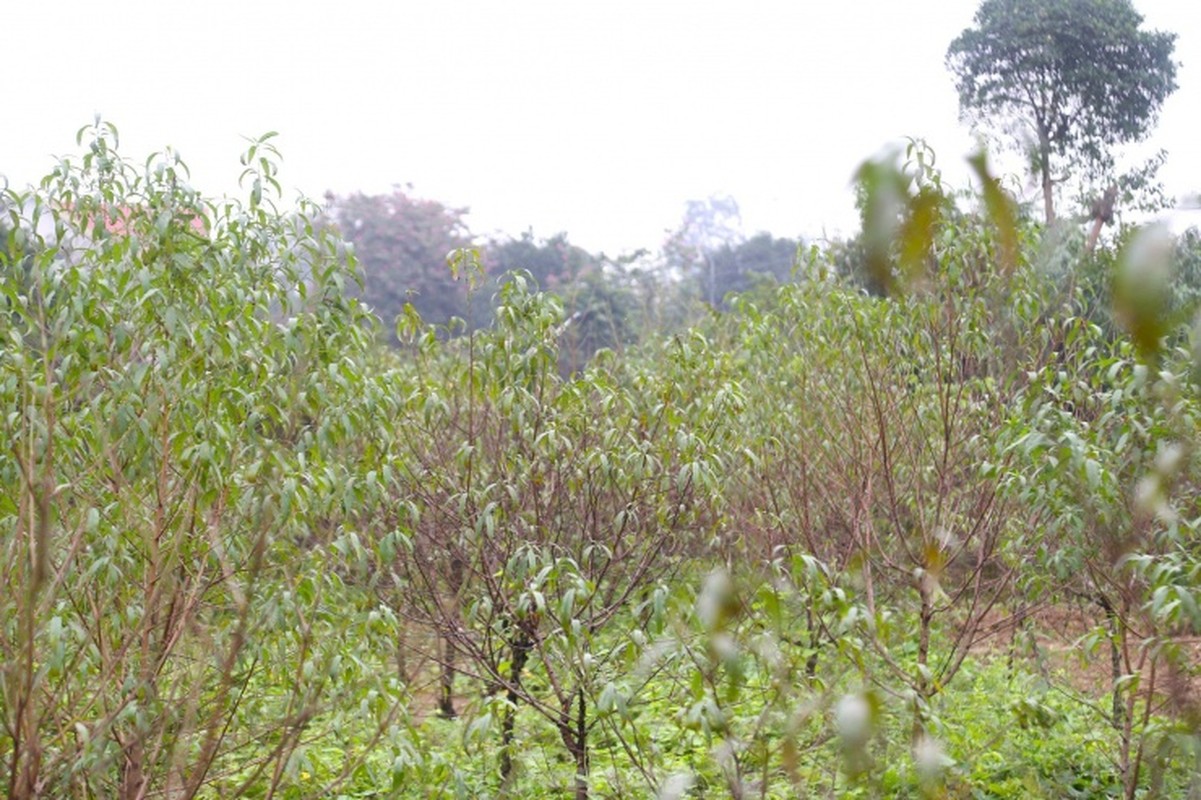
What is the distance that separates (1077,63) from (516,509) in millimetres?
9473

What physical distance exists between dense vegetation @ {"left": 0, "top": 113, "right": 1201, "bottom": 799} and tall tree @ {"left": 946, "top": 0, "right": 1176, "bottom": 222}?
6.87 m

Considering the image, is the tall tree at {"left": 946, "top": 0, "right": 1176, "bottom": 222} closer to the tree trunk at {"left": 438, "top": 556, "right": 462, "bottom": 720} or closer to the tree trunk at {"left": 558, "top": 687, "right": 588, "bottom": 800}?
the tree trunk at {"left": 438, "top": 556, "right": 462, "bottom": 720}

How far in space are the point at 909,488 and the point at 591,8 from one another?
9.64 feet

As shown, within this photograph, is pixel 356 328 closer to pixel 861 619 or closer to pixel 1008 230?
pixel 861 619

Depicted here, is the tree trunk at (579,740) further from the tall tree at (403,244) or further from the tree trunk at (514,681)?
the tall tree at (403,244)

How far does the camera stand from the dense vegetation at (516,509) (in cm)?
239

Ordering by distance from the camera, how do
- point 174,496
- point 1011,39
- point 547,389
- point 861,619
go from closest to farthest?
point 861,619
point 174,496
point 547,389
point 1011,39

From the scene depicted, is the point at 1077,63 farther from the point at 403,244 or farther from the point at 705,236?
the point at 705,236

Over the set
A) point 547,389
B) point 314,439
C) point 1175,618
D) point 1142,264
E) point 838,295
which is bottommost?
point 1175,618

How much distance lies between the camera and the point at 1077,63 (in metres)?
11.4

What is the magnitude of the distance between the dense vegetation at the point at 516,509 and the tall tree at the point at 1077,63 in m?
6.87

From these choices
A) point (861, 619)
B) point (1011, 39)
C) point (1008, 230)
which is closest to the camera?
point (1008, 230)

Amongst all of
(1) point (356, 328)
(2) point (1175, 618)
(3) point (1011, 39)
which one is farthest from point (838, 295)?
(3) point (1011, 39)

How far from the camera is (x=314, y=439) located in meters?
3.32
